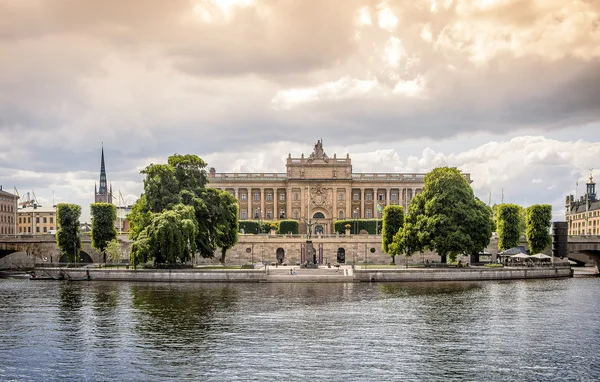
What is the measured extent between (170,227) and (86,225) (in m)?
89.7

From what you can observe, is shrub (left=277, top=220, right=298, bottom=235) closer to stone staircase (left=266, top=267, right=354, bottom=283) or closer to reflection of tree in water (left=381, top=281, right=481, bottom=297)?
stone staircase (left=266, top=267, right=354, bottom=283)

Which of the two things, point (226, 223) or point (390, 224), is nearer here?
point (226, 223)

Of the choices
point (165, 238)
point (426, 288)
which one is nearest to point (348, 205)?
point (165, 238)

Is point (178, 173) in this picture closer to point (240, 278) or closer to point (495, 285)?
point (240, 278)

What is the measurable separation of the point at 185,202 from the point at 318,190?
223 ft

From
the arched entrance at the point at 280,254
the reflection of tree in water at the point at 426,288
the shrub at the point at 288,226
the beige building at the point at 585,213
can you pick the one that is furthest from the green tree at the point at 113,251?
the beige building at the point at 585,213

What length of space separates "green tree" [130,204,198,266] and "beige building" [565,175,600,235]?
10858cm

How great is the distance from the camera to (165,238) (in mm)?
80312

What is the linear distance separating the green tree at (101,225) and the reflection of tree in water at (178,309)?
85.7 ft

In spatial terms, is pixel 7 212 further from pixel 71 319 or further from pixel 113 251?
pixel 71 319

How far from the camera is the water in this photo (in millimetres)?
37562

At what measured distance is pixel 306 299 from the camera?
6419 cm

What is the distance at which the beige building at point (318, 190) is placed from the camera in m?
154

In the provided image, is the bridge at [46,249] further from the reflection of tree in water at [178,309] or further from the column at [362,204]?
the column at [362,204]
